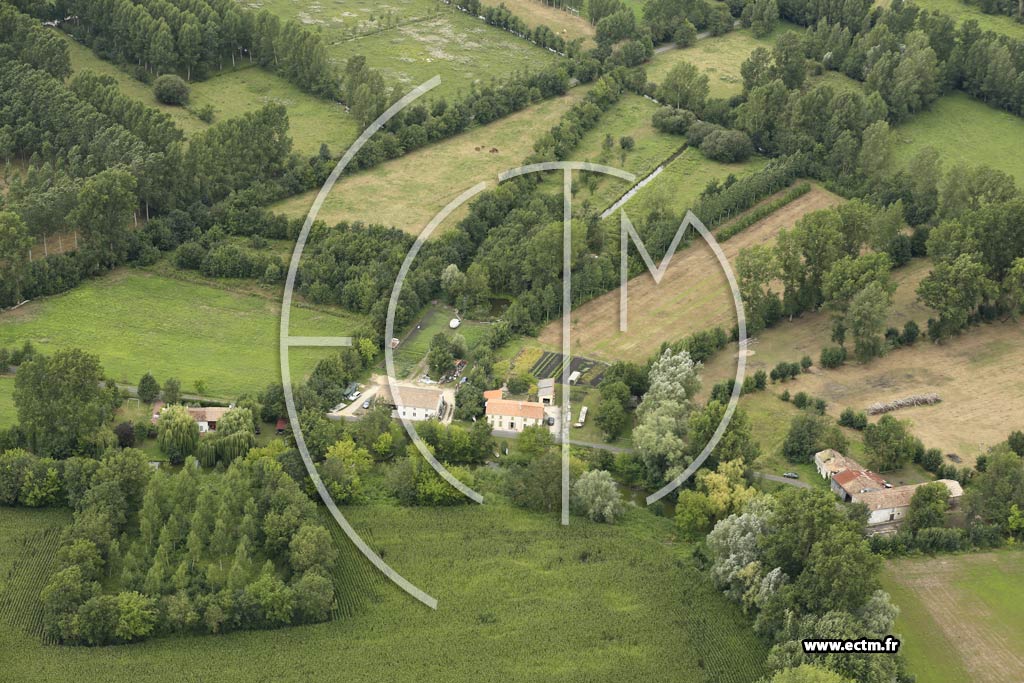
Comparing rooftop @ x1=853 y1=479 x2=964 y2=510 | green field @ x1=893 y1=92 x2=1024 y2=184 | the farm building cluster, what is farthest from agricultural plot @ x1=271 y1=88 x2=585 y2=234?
rooftop @ x1=853 y1=479 x2=964 y2=510

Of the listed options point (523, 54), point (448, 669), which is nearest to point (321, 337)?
point (448, 669)

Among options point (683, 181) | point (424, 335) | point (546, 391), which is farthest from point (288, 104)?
point (546, 391)

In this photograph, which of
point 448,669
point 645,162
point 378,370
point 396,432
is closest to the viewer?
point 448,669

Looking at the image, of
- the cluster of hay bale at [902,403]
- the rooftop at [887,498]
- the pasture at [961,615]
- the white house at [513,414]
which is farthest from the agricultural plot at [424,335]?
the pasture at [961,615]

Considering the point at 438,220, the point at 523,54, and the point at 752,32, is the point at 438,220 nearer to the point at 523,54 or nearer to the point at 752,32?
the point at 523,54

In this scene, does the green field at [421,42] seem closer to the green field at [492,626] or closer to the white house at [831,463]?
the white house at [831,463]

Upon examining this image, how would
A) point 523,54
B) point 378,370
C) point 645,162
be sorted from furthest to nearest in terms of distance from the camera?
point 523,54 < point 645,162 < point 378,370
